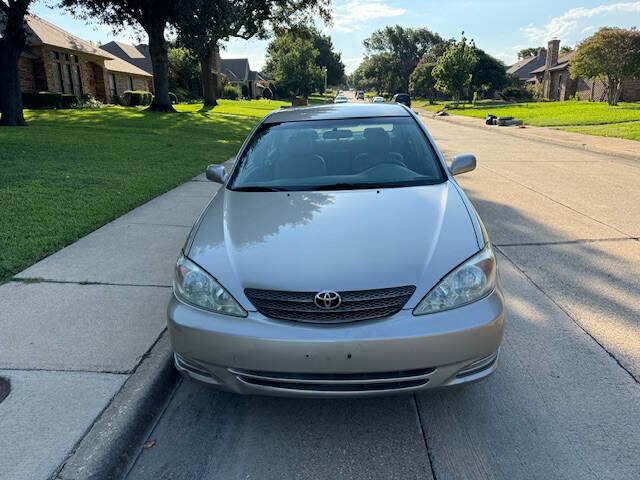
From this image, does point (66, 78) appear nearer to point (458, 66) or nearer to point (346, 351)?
point (458, 66)

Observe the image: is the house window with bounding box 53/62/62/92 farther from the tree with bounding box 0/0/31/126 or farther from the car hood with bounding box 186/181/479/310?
the car hood with bounding box 186/181/479/310

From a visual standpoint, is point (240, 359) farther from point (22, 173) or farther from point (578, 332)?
point (22, 173)

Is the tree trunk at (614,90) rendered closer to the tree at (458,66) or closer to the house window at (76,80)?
the tree at (458,66)

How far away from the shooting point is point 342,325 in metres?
2.34

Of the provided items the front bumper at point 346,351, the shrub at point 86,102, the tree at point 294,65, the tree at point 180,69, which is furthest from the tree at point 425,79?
the front bumper at point 346,351

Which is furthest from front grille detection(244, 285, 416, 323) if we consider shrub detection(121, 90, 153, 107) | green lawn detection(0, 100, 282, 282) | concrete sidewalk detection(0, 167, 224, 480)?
shrub detection(121, 90, 153, 107)

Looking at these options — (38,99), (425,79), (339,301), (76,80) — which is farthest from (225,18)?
(425,79)

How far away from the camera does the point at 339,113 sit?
14.9ft

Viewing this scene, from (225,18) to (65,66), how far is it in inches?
630

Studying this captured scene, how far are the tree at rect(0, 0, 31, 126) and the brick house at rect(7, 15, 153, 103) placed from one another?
8315 mm

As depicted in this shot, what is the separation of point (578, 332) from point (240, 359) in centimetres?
255

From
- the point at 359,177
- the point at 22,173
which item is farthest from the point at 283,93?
the point at 359,177

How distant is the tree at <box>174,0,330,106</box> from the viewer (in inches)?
790

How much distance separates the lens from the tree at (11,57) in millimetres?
16188
